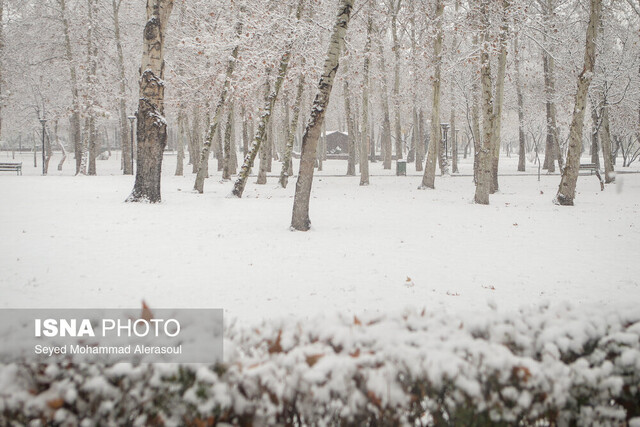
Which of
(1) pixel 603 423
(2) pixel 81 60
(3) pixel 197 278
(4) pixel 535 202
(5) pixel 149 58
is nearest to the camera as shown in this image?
(1) pixel 603 423

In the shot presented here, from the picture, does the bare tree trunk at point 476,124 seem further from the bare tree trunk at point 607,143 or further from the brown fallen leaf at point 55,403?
the brown fallen leaf at point 55,403

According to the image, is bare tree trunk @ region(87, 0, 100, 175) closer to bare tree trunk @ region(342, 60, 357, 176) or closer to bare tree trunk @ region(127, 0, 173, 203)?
bare tree trunk @ region(127, 0, 173, 203)

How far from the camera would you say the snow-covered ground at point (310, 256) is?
17.3 ft

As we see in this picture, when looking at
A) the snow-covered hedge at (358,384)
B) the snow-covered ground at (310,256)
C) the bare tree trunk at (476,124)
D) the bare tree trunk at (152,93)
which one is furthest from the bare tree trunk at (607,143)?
the snow-covered hedge at (358,384)

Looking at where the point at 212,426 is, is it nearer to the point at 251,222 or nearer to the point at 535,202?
the point at 251,222

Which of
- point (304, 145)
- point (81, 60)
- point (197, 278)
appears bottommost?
point (197, 278)

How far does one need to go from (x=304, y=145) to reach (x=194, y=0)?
14.5 meters

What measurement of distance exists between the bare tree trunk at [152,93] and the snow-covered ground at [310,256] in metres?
1.47

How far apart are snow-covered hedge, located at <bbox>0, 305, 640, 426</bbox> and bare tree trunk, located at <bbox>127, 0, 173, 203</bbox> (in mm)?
10572

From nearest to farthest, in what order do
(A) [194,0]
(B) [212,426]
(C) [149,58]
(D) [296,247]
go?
1. (B) [212,426]
2. (D) [296,247]
3. (C) [149,58]
4. (A) [194,0]

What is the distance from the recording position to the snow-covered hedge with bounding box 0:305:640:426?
73.0 inches

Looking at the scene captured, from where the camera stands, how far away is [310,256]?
7.23 m

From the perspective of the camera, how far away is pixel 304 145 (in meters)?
8.96

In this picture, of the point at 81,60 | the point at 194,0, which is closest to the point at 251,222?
the point at 194,0
